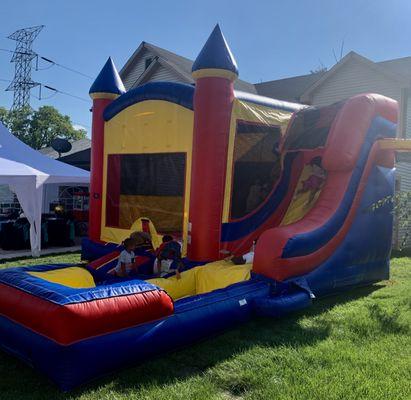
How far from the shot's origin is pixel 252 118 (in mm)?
5879

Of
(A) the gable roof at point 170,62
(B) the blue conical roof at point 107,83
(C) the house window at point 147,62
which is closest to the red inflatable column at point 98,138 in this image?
(B) the blue conical roof at point 107,83

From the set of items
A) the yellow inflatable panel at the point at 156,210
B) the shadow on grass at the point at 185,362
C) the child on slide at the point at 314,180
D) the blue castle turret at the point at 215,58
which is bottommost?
the shadow on grass at the point at 185,362

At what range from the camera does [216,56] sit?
18.0 feet

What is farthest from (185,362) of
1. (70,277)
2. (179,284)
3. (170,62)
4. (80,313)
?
(170,62)

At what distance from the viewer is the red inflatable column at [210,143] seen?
5.46 meters

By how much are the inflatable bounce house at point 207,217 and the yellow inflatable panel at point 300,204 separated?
19 millimetres

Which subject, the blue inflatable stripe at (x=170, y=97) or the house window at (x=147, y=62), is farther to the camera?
the house window at (x=147, y=62)

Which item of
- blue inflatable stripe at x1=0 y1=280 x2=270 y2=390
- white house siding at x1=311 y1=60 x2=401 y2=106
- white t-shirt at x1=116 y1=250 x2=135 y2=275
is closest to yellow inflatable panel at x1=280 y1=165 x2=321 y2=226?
white t-shirt at x1=116 y1=250 x2=135 y2=275

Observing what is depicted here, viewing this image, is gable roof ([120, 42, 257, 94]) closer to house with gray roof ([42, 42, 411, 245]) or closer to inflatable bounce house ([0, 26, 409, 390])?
house with gray roof ([42, 42, 411, 245])

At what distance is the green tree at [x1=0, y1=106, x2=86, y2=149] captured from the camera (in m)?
36.4

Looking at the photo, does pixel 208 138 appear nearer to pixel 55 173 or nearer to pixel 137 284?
pixel 137 284

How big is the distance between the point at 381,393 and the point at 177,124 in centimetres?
429

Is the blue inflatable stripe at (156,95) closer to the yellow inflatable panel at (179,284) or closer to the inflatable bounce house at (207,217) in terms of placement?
the inflatable bounce house at (207,217)

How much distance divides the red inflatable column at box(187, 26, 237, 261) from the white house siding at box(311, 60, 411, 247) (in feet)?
25.4
